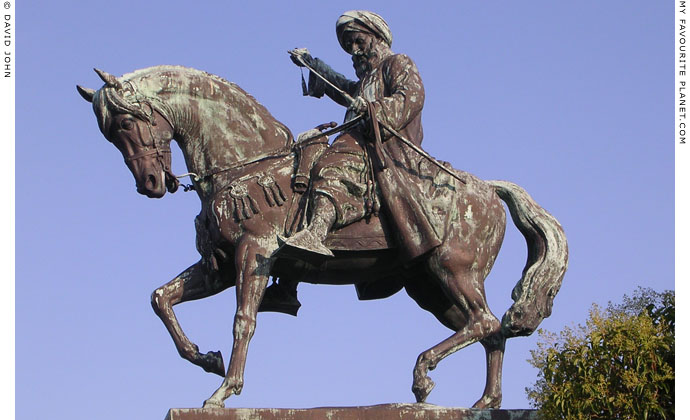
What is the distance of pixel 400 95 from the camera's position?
13133 mm

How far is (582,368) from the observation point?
35.2ft

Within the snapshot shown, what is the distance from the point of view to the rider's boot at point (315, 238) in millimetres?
12148

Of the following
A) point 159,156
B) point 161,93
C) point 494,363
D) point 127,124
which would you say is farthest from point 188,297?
point 494,363

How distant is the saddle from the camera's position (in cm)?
1265

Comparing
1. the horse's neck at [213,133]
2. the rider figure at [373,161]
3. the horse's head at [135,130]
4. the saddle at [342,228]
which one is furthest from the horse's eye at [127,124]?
the rider figure at [373,161]

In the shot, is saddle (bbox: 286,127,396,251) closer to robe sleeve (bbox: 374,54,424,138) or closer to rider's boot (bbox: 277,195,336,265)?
rider's boot (bbox: 277,195,336,265)

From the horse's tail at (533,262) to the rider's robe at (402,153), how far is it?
0.93 meters

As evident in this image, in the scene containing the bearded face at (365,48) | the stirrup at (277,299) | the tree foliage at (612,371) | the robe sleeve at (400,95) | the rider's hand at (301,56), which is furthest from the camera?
the rider's hand at (301,56)

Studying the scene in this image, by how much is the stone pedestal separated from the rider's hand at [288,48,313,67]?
12.7ft

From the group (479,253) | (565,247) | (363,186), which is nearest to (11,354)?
(363,186)

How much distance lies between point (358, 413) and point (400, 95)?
3065mm

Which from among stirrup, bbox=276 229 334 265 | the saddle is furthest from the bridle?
stirrup, bbox=276 229 334 265

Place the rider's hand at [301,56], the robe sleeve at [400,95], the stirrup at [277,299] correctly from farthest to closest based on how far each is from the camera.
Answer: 1. the rider's hand at [301,56]
2. the stirrup at [277,299]
3. the robe sleeve at [400,95]

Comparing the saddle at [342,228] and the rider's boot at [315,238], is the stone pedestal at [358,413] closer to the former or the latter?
the rider's boot at [315,238]
